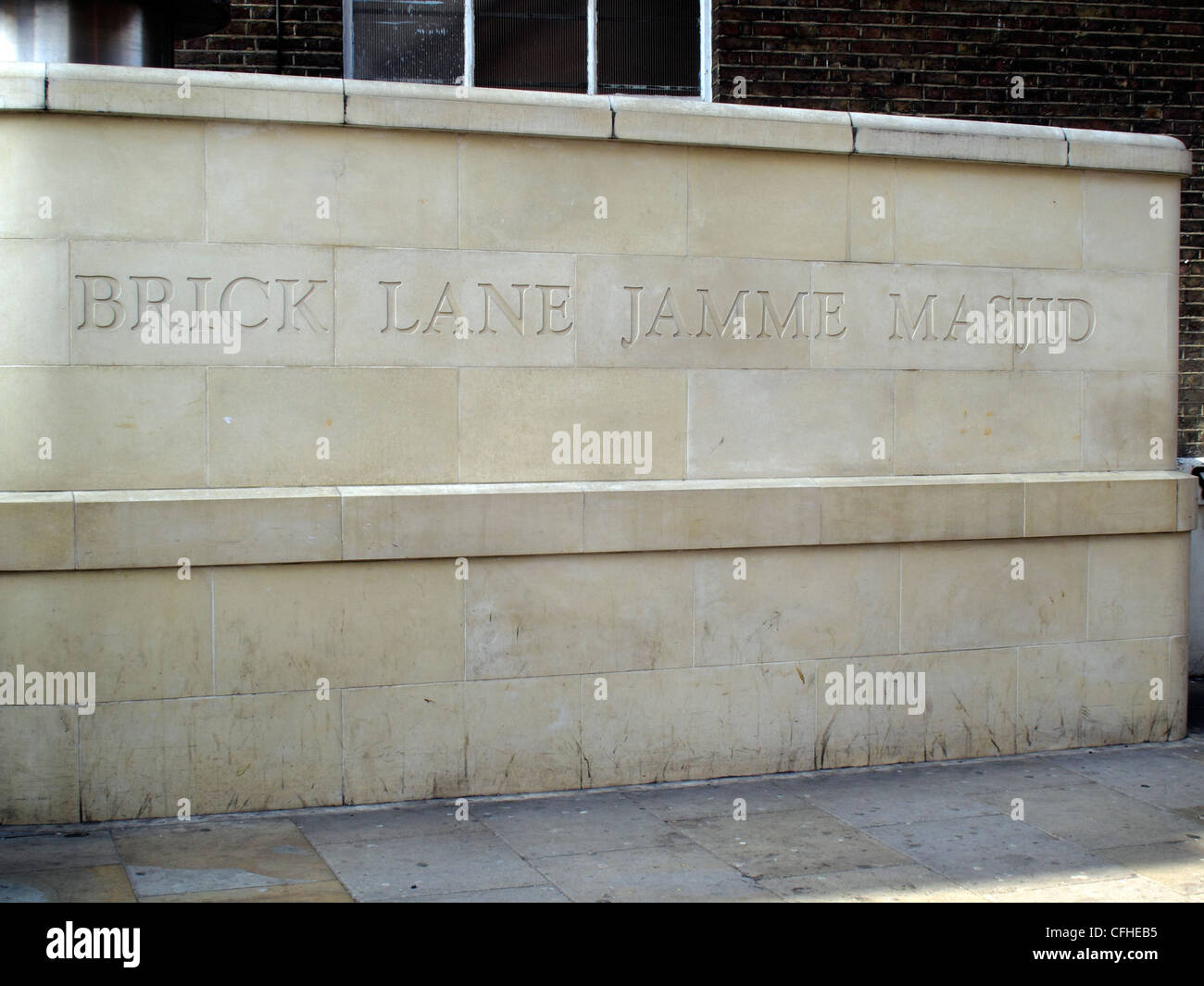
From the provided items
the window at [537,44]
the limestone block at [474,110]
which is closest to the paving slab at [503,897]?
the limestone block at [474,110]

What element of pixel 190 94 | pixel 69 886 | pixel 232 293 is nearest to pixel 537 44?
pixel 190 94

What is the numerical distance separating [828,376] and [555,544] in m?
1.71

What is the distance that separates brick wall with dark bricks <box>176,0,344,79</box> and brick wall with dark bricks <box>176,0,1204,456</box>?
2.70 meters

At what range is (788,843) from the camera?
579cm

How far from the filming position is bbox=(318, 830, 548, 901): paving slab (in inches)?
204

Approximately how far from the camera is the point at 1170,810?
250 inches

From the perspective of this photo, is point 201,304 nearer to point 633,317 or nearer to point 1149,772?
point 633,317

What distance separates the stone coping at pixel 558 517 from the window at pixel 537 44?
13.4 ft

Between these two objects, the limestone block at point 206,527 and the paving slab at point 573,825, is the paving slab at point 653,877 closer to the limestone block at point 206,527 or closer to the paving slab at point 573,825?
the paving slab at point 573,825

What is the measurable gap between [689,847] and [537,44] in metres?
6.11
